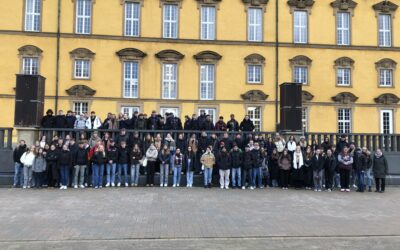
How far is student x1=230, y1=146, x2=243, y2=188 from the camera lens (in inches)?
634

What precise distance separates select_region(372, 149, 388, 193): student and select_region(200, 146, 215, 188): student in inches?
259

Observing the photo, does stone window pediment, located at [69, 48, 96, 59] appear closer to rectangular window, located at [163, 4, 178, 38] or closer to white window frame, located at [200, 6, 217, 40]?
rectangular window, located at [163, 4, 178, 38]

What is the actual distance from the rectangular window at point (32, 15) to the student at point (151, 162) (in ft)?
61.0

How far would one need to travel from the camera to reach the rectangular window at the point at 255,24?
31906 millimetres

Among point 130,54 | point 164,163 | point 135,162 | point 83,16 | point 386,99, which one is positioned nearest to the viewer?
point 135,162

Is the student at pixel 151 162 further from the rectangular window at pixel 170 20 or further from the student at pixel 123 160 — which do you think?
the rectangular window at pixel 170 20

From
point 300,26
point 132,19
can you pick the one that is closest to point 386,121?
point 300,26

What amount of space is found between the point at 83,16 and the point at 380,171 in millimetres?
23790

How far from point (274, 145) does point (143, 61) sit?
16459 mm

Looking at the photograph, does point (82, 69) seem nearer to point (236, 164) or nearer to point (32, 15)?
point (32, 15)

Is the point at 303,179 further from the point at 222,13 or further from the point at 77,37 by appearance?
the point at 77,37

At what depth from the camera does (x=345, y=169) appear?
16094mm

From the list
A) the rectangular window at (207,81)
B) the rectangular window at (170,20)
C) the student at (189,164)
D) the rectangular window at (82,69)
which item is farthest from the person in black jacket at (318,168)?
the rectangular window at (82,69)

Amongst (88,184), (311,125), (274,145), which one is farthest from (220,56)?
(88,184)
